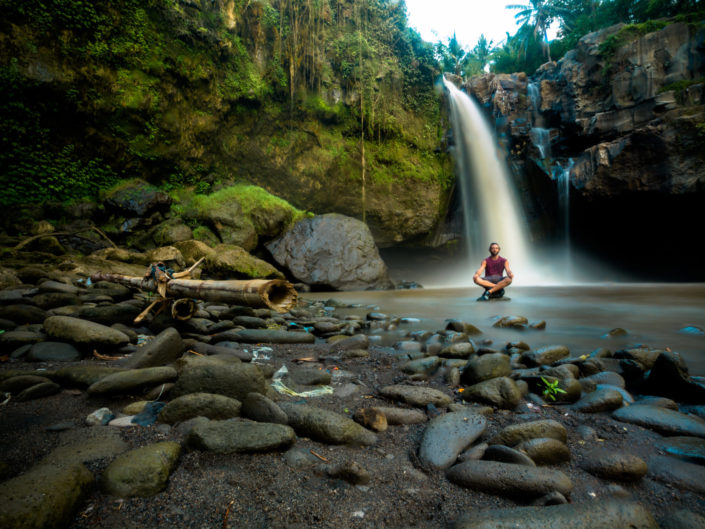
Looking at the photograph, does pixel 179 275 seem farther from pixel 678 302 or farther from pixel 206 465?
pixel 678 302

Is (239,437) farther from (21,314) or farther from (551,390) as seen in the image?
(21,314)

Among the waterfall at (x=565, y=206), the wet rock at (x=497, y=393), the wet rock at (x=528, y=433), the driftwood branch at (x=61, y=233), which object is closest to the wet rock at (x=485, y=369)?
the wet rock at (x=497, y=393)

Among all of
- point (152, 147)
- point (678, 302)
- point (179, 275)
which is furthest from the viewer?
point (152, 147)

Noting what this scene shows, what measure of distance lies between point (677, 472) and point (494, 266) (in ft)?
25.0

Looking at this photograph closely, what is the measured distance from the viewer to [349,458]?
1557mm

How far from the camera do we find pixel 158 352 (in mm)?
2617

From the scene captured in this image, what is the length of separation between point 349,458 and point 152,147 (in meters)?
13.1

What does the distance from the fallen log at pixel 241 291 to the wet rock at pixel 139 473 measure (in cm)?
157

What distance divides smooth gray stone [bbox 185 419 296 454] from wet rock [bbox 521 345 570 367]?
238 centimetres

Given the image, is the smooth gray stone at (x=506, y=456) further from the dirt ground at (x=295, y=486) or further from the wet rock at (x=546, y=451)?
the dirt ground at (x=295, y=486)

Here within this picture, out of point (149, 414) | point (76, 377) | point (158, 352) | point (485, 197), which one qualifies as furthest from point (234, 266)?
point (485, 197)

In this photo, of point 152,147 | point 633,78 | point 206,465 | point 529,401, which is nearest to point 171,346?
point 206,465

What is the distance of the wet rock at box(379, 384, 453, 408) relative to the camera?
2.19 meters

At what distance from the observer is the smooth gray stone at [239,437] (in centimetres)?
146
